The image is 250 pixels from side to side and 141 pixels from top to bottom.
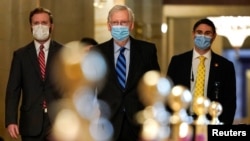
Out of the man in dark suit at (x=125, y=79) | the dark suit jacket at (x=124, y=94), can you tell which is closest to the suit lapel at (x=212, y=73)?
the man in dark suit at (x=125, y=79)

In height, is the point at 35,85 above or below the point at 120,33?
below

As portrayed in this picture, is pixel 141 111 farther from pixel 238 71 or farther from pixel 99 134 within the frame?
pixel 238 71

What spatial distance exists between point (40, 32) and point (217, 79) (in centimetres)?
164

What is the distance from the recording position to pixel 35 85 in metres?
6.62

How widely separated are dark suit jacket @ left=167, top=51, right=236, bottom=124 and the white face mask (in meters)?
1.19

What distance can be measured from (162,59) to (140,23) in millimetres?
798

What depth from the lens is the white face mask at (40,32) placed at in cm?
665

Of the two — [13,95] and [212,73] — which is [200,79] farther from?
[13,95]

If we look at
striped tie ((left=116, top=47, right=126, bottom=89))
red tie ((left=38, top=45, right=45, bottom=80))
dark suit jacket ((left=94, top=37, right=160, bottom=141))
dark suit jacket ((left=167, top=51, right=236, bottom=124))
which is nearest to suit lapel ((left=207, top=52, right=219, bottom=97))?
dark suit jacket ((left=167, top=51, right=236, bottom=124))

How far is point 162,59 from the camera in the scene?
1246cm

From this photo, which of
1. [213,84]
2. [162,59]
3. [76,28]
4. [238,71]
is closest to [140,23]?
[162,59]

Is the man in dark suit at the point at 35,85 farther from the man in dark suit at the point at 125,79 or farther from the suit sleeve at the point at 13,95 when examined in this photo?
the man in dark suit at the point at 125,79

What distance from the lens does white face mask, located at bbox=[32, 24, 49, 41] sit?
6648mm

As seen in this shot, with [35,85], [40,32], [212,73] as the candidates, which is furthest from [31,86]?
[212,73]
